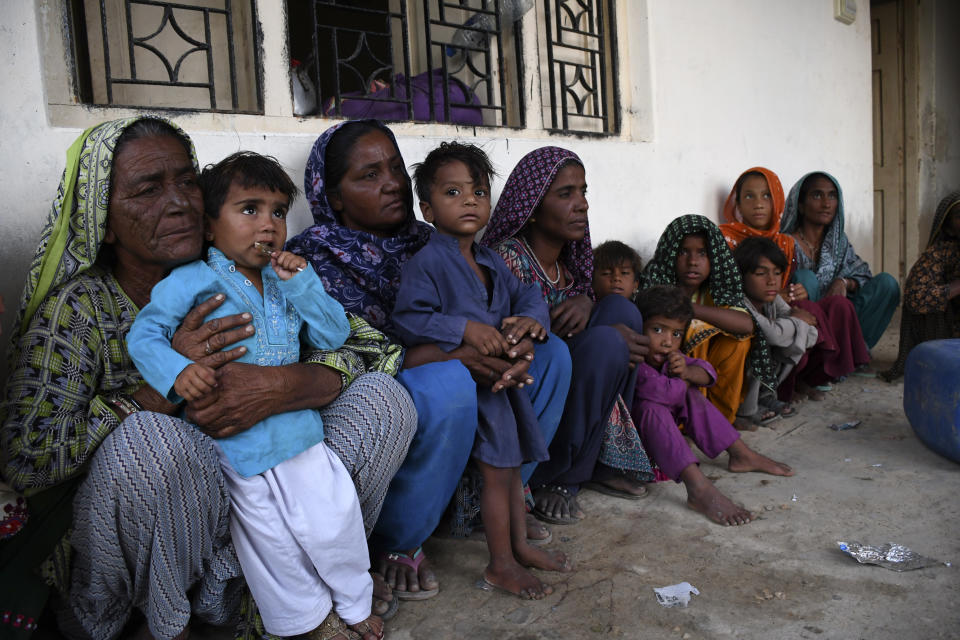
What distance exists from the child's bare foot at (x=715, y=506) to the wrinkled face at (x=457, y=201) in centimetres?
142

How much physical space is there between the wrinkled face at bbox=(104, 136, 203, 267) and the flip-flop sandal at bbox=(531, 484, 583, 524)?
169cm

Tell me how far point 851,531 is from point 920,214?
694cm

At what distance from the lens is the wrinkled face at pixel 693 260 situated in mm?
4008

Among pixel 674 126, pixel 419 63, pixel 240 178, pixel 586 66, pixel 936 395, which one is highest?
pixel 419 63

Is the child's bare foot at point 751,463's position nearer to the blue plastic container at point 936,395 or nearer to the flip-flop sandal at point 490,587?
the blue plastic container at point 936,395

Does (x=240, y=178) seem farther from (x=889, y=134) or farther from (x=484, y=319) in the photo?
(x=889, y=134)

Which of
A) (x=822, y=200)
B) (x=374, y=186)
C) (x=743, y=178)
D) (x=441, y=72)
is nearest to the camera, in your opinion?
(x=374, y=186)

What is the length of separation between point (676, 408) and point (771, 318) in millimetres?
1391

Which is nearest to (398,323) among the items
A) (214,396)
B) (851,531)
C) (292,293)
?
(292,293)

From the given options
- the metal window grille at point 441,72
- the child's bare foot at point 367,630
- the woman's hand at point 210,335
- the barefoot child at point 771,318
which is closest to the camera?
the woman's hand at point 210,335

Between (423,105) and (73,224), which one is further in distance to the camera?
(423,105)

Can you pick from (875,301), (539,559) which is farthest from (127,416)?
(875,301)

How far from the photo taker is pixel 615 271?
3.64 m

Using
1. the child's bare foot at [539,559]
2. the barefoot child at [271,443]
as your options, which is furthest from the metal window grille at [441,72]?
the child's bare foot at [539,559]
